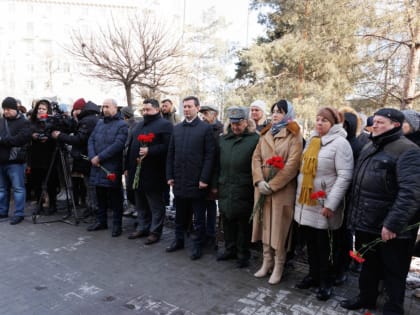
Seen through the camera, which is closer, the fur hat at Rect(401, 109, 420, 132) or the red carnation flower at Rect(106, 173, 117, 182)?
the fur hat at Rect(401, 109, 420, 132)

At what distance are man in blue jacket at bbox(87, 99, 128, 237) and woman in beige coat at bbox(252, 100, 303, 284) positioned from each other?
90.1 inches

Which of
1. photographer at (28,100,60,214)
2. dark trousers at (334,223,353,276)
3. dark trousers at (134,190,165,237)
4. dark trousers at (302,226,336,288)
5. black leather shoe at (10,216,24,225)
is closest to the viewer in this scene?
dark trousers at (302,226,336,288)

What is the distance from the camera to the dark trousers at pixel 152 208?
16.9 feet

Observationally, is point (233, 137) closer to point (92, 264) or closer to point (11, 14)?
point (92, 264)

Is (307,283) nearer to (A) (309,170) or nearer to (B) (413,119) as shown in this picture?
(A) (309,170)

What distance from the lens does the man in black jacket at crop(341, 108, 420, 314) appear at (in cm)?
288

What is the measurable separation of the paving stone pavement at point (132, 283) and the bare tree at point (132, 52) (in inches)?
380

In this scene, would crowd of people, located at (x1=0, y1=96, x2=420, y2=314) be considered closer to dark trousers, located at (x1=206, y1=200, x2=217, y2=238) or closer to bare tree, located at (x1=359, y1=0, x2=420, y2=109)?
dark trousers, located at (x1=206, y1=200, x2=217, y2=238)

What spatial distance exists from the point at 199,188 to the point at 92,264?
162 centimetres

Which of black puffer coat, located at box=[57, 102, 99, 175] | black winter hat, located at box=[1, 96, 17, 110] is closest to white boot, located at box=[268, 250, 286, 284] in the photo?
black puffer coat, located at box=[57, 102, 99, 175]

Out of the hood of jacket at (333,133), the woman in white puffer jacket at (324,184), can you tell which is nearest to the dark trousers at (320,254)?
the woman in white puffer jacket at (324,184)

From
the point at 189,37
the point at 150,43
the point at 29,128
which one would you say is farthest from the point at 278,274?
the point at 189,37

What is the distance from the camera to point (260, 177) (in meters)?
3.93

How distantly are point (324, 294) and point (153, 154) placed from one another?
9.18 feet
